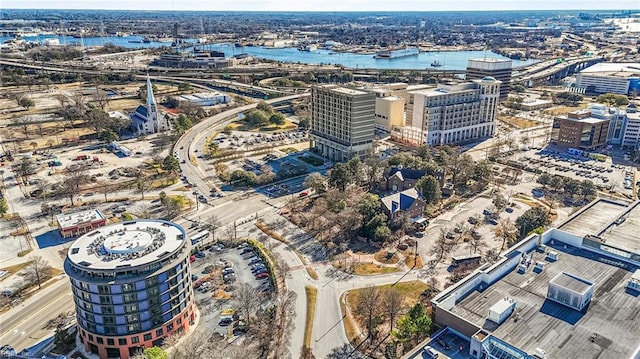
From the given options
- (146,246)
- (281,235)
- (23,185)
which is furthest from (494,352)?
(23,185)

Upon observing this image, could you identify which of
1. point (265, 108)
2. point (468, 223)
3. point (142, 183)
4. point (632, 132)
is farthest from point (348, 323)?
point (265, 108)

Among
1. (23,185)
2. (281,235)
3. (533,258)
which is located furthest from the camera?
(23,185)

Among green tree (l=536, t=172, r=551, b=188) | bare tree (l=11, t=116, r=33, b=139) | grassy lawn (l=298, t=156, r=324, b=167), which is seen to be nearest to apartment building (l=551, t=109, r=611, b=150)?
green tree (l=536, t=172, r=551, b=188)

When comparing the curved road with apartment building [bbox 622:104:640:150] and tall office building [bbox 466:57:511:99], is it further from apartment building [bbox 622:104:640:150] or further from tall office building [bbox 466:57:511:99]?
apartment building [bbox 622:104:640:150]

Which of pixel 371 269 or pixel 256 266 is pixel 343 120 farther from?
pixel 256 266

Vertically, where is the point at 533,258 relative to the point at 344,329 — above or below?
above

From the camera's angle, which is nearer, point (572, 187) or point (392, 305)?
point (392, 305)

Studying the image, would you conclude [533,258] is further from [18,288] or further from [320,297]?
[18,288]

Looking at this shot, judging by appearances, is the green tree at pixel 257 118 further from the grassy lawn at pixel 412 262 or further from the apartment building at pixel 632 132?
the apartment building at pixel 632 132
